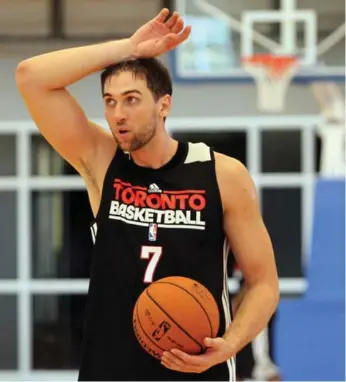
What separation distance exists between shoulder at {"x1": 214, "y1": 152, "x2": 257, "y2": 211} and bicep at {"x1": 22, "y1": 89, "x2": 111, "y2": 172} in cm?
29

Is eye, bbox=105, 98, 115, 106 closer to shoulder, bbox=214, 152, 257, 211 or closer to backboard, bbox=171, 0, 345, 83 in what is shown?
shoulder, bbox=214, 152, 257, 211

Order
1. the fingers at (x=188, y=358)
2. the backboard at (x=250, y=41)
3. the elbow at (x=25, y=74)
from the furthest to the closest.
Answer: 1. the backboard at (x=250, y=41)
2. the elbow at (x=25, y=74)
3. the fingers at (x=188, y=358)

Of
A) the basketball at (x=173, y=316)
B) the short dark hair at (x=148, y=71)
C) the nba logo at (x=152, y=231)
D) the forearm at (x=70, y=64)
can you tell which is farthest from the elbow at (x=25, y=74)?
the basketball at (x=173, y=316)

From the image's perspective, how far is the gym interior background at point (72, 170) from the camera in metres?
5.36

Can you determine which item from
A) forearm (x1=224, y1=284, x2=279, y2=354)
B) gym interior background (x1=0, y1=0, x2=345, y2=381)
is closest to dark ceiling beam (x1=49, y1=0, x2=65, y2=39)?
gym interior background (x1=0, y1=0, x2=345, y2=381)

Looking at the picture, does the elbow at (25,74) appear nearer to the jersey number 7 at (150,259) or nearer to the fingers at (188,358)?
A: the jersey number 7 at (150,259)

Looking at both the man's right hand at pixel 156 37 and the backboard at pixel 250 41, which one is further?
the backboard at pixel 250 41

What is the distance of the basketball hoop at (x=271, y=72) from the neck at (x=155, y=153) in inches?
131

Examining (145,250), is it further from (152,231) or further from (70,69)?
(70,69)

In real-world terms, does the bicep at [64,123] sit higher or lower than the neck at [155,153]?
higher

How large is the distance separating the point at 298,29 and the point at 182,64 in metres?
0.84

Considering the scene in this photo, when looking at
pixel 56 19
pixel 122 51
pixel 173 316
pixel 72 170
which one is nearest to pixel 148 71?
pixel 122 51

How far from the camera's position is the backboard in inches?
199

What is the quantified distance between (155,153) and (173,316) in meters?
0.35
